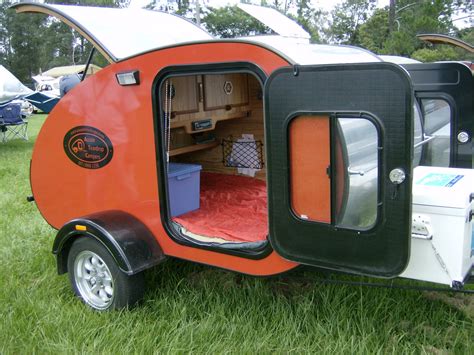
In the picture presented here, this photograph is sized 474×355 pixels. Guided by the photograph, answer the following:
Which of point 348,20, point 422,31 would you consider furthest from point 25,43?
point 422,31

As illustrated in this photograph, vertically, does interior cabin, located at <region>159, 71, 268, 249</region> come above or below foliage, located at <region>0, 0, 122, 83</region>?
below

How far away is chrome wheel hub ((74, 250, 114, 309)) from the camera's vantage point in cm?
371

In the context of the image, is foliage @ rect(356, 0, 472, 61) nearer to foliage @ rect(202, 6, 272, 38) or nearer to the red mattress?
foliage @ rect(202, 6, 272, 38)

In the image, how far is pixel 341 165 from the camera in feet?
8.66

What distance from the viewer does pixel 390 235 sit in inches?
99.0

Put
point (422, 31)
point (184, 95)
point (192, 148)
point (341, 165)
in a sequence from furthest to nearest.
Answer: point (422, 31) → point (192, 148) → point (184, 95) → point (341, 165)

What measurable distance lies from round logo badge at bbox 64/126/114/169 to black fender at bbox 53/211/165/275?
1.32 ft

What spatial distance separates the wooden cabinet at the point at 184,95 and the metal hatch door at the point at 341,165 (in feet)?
5.19

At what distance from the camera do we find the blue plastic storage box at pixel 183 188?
159 inches

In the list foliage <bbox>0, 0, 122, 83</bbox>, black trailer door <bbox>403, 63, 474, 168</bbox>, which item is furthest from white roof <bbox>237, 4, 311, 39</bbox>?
foliage <bbox>0, 0, 122, 83</bbox>

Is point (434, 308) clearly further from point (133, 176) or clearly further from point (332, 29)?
point (332, 29)

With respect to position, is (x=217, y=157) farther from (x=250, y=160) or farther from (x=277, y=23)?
(x=277, y=23)

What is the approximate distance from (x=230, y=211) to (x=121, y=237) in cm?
112

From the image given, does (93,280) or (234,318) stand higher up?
(93,280)
